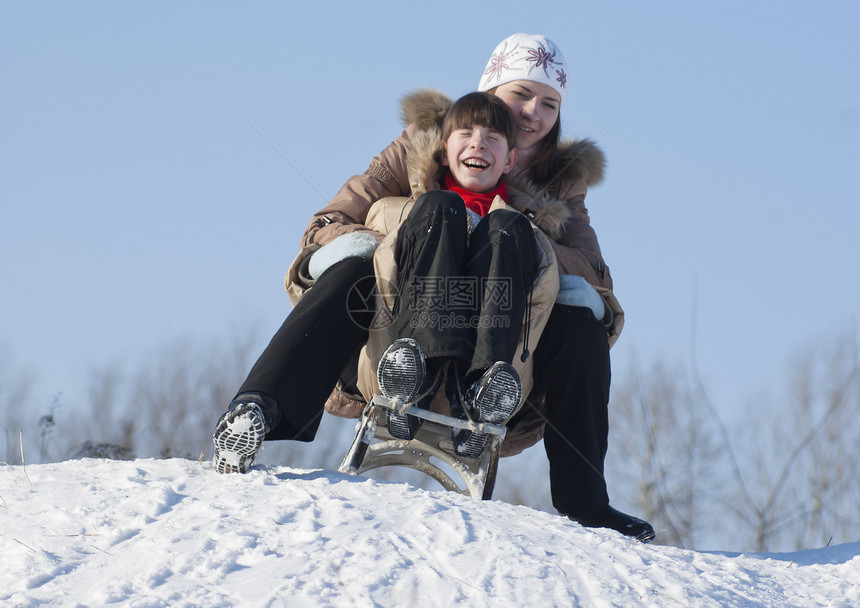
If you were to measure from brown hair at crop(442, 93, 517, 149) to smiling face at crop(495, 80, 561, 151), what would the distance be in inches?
12.2

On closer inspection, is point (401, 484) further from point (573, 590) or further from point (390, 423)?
point (573, 590)

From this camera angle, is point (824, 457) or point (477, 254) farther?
point (824, 457)

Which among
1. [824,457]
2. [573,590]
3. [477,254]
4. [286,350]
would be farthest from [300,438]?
[824,457]

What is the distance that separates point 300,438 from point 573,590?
42.8 inches

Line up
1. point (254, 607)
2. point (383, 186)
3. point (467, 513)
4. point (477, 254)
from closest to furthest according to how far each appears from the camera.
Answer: point (254, 607) → point (467, 513) → point (477, 254) → point (383, 186)

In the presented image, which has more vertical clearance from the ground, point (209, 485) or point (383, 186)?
point (383, 186)

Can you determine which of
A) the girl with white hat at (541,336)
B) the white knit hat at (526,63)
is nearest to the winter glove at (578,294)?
the girl with white hat at (541,336)

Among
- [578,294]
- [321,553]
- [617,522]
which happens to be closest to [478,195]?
[578,294]

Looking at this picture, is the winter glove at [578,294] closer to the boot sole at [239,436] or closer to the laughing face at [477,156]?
the laughing face at [477,156]

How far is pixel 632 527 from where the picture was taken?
308 cm

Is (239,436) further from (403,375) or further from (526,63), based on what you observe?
(526,63)

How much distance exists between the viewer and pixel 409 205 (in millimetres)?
3396

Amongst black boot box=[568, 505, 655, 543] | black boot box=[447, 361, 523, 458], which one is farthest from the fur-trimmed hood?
black boot box=[568, 505, 655, 543]

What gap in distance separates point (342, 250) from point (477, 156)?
0.76m
